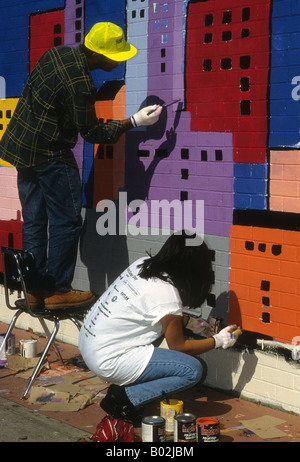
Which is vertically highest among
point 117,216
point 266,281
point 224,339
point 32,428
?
point 117,216

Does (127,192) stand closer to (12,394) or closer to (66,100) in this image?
(66,100)

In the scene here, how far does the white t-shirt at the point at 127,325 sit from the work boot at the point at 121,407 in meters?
0.10

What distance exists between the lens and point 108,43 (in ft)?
17.7

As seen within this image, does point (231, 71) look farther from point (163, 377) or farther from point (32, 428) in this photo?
point (32, 428)

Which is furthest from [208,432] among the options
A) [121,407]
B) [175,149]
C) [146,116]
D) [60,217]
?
[146,116]

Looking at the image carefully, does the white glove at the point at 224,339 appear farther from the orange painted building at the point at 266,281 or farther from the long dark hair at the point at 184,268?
the orange painted building at the point at 266,281

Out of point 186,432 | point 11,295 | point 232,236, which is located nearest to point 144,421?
point 186,432

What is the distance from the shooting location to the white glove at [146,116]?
5406 mm

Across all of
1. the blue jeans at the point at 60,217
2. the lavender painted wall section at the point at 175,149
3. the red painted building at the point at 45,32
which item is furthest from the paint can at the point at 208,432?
the red painted building at the point at 45,32

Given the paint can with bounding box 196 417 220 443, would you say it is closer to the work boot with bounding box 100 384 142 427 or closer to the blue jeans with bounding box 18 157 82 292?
the work boot with bounding box 100 384 142 427

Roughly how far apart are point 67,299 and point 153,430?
154 centimetres

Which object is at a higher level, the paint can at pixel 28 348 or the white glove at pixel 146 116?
the white glove at pixel 146 116

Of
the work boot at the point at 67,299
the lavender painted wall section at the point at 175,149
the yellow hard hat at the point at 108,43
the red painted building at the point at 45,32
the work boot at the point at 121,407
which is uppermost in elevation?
the red painted building at the point at 45,32

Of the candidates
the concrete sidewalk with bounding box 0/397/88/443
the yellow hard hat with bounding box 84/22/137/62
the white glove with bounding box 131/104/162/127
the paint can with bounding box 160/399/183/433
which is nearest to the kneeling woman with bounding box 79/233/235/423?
the paint can with bounding box 160/399/183/433
